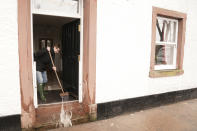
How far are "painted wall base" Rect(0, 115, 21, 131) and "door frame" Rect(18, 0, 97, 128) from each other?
8cm

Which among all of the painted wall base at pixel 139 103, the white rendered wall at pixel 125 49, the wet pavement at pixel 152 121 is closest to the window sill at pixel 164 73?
the white rendered wall at pixel 125 49

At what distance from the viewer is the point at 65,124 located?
3297 mm

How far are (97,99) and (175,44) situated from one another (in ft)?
11.0

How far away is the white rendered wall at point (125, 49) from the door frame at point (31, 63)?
0.53 feet

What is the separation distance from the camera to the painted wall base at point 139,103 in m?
3.77

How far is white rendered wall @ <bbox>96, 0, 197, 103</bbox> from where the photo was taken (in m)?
3.61

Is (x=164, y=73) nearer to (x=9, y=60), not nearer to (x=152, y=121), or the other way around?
(x=152, y=121)

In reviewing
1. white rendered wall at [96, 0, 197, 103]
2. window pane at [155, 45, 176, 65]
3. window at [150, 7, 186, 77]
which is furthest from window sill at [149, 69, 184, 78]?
window pane at [155, 45, 176, 65]

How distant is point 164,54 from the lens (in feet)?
16.5

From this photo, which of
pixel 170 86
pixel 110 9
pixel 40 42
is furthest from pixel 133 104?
pixel 40 42

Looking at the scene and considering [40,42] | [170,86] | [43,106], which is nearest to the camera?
[43,106]

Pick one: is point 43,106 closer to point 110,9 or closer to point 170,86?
point 110,9

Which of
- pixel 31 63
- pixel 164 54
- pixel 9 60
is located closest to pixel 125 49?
pixel 164 54

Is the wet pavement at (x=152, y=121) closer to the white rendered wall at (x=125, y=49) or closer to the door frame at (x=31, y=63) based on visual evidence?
the door frame at (x=31, y=63)
